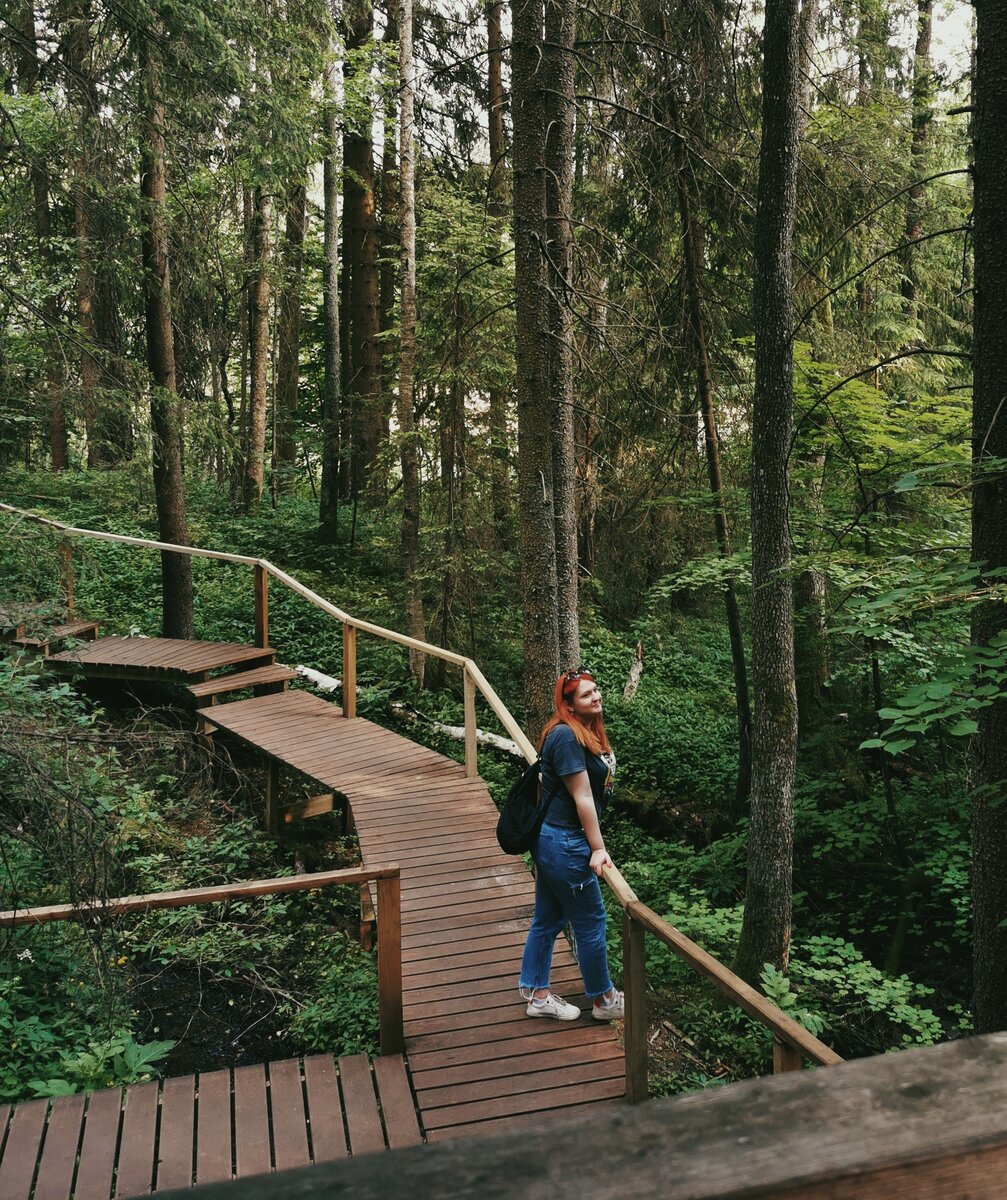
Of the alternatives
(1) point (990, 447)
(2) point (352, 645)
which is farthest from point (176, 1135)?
(2) point (352, 645)

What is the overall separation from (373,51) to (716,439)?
953 cm

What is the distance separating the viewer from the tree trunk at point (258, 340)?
55.4 ft

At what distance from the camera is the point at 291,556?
55.2 ft

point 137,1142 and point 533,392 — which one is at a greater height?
point 533,392

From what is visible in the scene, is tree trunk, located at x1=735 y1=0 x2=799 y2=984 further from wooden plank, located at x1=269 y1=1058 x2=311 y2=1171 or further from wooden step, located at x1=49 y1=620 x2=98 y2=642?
wooden step, located at x1=49 y1=620 x2=98 y2=642

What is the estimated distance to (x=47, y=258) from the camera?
45.6ft

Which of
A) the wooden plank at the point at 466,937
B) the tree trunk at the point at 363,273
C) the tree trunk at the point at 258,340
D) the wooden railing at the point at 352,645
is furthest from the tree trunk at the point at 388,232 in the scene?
the wooden plank at the point at 466,937

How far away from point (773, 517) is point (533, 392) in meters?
1.92

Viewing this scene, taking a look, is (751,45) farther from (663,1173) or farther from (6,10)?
(663,1173)

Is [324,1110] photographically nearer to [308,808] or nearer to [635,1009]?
[635,1009]

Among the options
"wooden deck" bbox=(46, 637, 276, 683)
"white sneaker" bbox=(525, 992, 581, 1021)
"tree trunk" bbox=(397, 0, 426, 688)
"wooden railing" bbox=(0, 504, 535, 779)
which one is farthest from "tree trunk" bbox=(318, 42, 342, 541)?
"white sneaker" bbox=(525, 992, 581, 1021)

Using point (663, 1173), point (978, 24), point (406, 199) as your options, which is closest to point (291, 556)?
point (406, 199)

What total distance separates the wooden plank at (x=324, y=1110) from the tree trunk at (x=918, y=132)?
10124 millimetres

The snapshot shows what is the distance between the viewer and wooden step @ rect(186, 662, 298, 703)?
10273 mm
